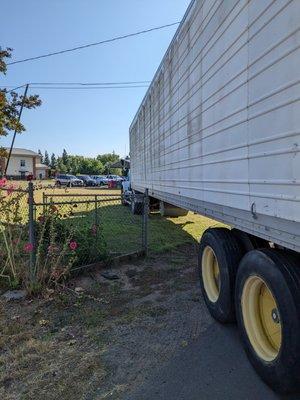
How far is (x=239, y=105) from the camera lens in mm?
3883

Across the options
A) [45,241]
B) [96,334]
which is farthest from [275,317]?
[45,241]

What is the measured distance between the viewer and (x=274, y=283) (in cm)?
318

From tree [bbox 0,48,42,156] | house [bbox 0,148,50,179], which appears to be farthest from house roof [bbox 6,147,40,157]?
tree [bbox 0,48,42,156]

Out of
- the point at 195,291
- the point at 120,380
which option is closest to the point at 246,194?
the point at 120,380

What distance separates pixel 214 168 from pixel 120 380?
2459 millimetres

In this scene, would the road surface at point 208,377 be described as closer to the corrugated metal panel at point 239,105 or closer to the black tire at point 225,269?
the black tire at point 225,269

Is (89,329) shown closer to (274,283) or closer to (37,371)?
(37,371)

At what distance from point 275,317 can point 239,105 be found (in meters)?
1.88

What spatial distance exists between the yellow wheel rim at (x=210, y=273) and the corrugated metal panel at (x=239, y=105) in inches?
27.1

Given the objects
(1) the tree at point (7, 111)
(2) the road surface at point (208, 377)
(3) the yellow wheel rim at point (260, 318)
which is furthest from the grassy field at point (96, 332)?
(1) the tree at point (7, 111)

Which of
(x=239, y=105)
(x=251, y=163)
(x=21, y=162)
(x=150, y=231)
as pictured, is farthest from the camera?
(x=21, y=162)

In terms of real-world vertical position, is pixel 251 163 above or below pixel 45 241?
above

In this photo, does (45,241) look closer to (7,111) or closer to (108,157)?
(7,111)

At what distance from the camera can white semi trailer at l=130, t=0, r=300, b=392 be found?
116 inches
